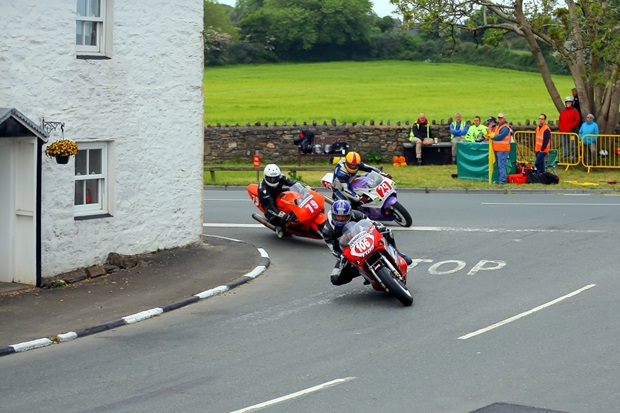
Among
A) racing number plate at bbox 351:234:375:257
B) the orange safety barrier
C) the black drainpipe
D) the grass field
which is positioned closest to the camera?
racing number plate at bbox 351:234:375:257

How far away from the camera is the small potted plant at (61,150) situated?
16859mm

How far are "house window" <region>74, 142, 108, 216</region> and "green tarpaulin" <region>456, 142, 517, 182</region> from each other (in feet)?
50.3

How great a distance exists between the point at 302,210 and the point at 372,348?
8.35 metres

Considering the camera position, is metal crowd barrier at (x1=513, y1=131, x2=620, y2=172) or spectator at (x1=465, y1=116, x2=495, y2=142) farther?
spectator at (x1=465, y1=116, x2=495, y2=142)

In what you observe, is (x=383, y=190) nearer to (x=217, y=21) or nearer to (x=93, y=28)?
(x=93, y=28)

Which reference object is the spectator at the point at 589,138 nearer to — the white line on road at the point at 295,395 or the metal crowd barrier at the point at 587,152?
the metal crowd barrier at the point at 587,152

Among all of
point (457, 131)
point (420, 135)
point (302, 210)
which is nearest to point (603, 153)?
point (457, 131)

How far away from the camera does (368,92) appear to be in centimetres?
7250

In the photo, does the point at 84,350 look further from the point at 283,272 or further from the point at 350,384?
the point at 283,272

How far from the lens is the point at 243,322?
1444 cm

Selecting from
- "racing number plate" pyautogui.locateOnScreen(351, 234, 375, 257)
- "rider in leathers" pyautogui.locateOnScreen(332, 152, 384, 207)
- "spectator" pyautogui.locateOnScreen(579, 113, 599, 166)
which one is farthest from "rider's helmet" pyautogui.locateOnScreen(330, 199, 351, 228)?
"spectator" pyautogui.locateOnScreen(579, 113, 599, 166)

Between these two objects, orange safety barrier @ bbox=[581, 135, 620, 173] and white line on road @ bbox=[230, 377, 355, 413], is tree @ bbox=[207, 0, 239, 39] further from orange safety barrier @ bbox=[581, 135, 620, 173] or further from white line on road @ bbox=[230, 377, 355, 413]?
white line on road @ bbox=[230, 377, 355, 413]

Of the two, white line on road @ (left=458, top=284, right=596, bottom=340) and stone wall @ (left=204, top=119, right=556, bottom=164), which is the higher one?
stone wall @ (left=204, top=119, right=556, bottom=164)

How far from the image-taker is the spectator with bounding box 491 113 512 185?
30562 mm
